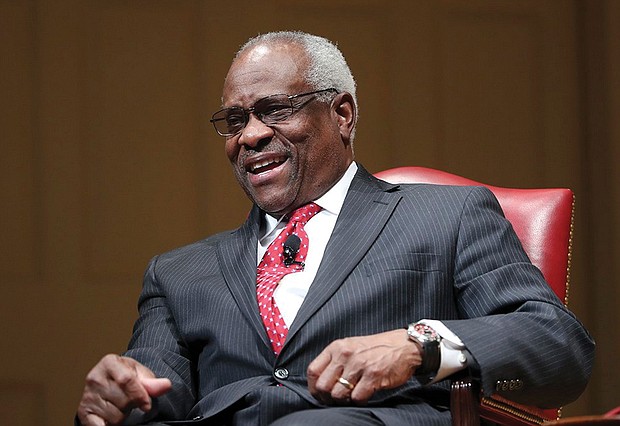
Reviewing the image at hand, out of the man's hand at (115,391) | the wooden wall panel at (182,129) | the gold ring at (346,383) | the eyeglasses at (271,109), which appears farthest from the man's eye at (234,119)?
the wooden wall panel at (182,129)

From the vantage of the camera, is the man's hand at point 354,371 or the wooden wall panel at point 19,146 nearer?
the man's hand at point 354,371

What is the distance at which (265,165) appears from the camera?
6.93 ft

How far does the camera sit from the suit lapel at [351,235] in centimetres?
187

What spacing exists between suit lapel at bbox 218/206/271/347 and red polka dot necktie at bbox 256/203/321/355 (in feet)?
0.07

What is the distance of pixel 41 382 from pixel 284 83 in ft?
5.12

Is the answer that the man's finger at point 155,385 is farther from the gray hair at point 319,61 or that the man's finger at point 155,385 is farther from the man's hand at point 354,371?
the gray hair at point 319,61

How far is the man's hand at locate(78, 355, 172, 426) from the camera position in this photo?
168cm

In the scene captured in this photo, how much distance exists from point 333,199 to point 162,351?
0.48 meters

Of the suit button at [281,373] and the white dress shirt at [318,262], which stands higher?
the white dress shirt at [318,262]

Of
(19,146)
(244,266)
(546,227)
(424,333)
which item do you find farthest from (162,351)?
(19,146)

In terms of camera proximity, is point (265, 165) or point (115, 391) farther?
point (265, 165)

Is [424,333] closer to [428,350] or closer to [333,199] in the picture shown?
[428,350]

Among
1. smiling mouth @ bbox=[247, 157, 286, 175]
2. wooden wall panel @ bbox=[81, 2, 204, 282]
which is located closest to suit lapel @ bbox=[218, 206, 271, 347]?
smiling mouth @ bbox=[247, 157, 286, 175]

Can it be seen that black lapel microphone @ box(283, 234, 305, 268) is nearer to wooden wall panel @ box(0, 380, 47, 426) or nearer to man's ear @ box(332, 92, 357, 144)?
man's ear @ box(332, 92, 357, 144)
